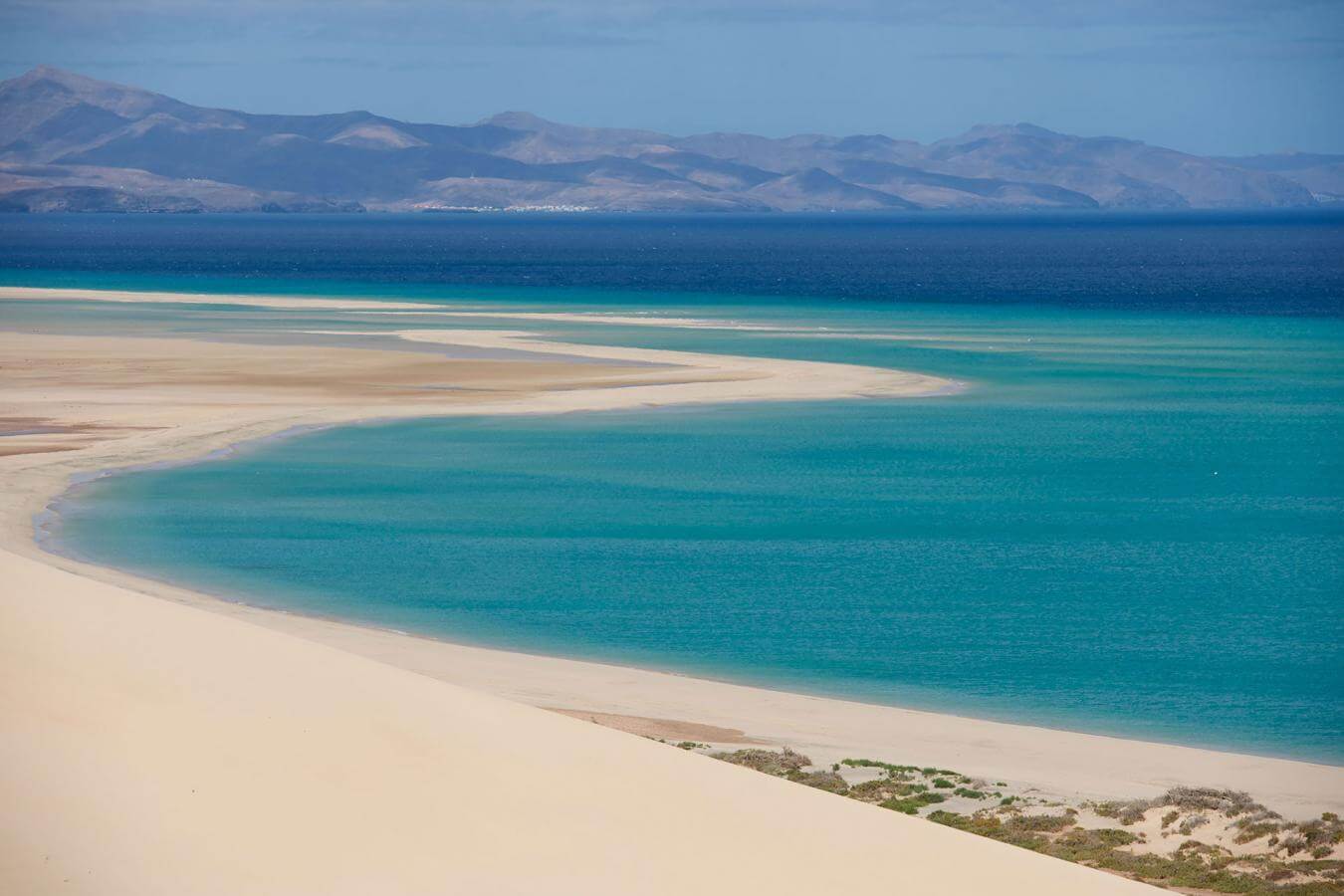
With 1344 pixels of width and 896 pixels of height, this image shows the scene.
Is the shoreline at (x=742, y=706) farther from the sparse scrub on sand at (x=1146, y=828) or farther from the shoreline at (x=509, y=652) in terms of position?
the sparse scrub on sand at (x=1146, y=828)

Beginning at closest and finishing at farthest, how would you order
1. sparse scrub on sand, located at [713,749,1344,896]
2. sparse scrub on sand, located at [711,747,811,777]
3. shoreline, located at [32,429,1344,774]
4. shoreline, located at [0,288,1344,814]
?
sparse scrub on sand, located at [713,749,1344,896] < sparse scrub on sand, located at [711,747,811,777] < shoreline, located at [0,288,1344,814] < shoreline, located at [32,429,1344,774]

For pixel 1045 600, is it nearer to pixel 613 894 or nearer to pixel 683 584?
pixel 683 584

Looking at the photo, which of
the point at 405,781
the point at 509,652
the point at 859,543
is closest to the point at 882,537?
the point at 859,543

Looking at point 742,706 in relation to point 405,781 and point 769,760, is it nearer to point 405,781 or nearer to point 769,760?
point 769,760

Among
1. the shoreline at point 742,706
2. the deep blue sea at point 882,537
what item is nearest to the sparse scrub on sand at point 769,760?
the shoreline at point 742,706

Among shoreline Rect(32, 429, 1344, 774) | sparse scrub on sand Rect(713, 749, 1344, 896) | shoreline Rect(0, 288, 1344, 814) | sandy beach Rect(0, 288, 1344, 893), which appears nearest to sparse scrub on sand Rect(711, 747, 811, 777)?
sparse scrub on sand Rect(713, 749, 1344, 896)

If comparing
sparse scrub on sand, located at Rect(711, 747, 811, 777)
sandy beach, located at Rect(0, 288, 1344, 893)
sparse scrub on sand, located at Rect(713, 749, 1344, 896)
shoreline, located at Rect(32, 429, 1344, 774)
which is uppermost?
sandy beach, located at Rect(0, 288, 1344, 893)

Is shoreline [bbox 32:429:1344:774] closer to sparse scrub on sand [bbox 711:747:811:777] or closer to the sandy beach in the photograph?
the sandy beach

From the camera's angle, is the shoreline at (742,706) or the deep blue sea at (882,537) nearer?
the shoreline at (742,706)
